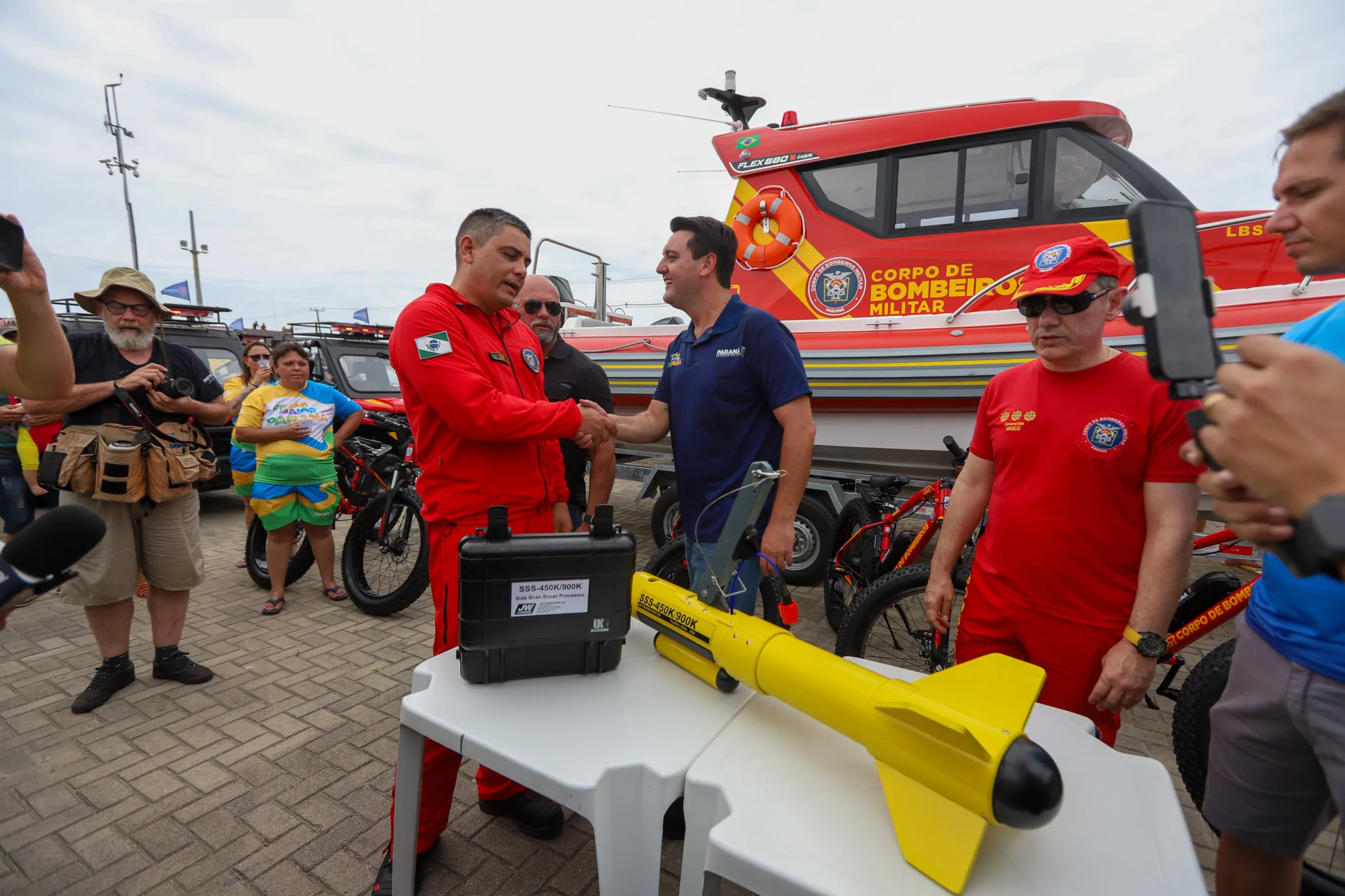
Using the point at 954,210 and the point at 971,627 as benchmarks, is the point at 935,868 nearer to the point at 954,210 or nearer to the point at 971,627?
the point at 971,627

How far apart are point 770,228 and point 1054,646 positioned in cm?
427

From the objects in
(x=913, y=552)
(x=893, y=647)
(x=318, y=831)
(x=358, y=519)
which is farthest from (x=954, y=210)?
(x=318, y=831)

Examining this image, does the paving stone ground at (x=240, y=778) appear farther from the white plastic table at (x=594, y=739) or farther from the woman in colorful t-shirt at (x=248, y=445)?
the woman in colorful t-shirt at (x=248, y=445)

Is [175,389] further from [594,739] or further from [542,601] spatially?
[594,739]

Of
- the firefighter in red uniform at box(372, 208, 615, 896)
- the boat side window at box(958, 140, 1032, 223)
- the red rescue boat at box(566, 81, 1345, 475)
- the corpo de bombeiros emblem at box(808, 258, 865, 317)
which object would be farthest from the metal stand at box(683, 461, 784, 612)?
the boat side window at box(958, 140, 1032, 223)

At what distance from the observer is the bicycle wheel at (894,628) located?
9.56 ft

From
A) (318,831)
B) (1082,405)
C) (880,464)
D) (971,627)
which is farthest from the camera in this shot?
(880,464)

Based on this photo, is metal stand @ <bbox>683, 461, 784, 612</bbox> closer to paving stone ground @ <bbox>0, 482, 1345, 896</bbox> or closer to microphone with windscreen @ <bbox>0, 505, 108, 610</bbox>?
paving stone ground @ <bbox>0, 482, 1345, 896</bbox>

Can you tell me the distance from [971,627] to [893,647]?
4.93 ft

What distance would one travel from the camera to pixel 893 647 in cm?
326

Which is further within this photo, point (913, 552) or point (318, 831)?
point (913, 552)

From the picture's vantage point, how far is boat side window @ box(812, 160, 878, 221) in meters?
4.86

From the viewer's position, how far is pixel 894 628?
126 inches

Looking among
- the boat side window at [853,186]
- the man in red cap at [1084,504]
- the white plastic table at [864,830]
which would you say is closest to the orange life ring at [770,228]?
the boat side window at [853,186]
